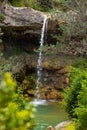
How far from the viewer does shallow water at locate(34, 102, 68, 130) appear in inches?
541

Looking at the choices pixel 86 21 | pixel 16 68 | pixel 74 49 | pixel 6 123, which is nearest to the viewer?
pixel 6 123

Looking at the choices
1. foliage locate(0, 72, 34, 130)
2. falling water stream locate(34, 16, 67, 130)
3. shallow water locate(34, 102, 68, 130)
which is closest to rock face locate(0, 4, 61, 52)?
falling water stream locate(34, 16, 67, 130)

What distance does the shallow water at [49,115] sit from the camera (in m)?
13.7

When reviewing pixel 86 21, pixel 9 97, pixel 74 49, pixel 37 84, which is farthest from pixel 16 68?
pixel 9 97

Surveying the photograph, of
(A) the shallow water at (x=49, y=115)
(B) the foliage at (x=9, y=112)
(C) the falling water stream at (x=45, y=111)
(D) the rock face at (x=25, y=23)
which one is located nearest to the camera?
(B) the foliage at (x=9, y=112)

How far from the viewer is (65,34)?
17.6 metres

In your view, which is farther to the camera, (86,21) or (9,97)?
(86,21)

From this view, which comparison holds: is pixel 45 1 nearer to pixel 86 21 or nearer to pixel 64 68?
pixel 64 68

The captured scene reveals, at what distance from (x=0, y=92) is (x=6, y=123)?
14 cm

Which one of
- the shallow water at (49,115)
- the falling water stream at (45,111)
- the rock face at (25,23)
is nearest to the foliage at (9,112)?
the falling water stream at (45,111)

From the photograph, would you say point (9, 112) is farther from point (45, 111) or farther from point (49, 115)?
point (45, 111)

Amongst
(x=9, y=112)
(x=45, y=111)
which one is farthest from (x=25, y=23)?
(x=9, y=112)

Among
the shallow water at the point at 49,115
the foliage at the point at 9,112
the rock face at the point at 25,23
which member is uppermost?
the foliage at the point at 9,112

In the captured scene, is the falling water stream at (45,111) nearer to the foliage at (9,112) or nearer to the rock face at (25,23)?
the rock face at (25,23)
